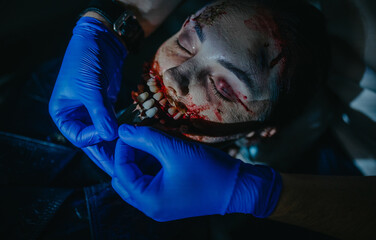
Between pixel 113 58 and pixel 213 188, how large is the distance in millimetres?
1175

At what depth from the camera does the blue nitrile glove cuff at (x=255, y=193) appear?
45.3 inches

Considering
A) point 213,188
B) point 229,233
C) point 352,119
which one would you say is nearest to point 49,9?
point 213,188

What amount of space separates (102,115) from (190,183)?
0.64m

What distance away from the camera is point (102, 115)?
122cm

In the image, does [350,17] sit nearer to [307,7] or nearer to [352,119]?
[307,7]

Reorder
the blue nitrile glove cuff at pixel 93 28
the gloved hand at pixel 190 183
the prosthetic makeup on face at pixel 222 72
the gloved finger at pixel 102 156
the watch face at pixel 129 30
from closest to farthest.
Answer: the gloved hand at pixel 190 183, the prosthetic makeup on face at pixel 222 72, the gloved finger at pixel 102 156, the blue nitrile glove cuff at pixel 93 28, the watch face at pixel 129 30

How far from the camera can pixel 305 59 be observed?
137cm

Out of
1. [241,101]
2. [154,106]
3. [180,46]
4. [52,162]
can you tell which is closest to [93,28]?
[180,46]

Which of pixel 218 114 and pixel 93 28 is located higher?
pixel 93 28

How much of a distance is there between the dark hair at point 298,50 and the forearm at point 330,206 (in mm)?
517

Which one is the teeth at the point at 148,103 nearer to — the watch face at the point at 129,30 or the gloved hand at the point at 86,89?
the gloved hand at the point at 86,89

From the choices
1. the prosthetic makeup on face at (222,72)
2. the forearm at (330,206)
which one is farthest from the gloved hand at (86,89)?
the forearm at (330,206)

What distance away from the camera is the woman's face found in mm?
1245

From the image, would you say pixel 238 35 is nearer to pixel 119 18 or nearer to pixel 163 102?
pixel 163 102
